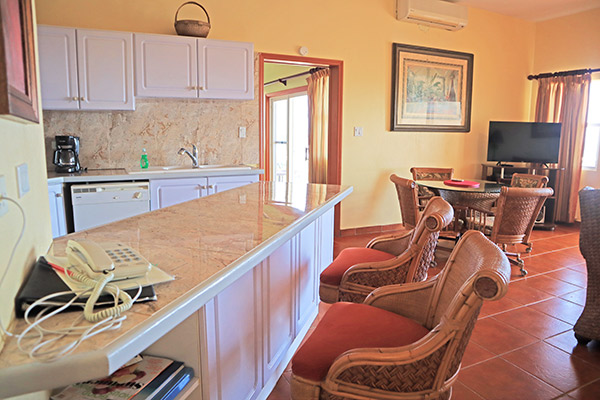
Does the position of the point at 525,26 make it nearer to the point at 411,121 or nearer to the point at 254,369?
the point at 411,121

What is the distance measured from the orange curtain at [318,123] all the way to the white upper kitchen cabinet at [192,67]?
5.36 feet

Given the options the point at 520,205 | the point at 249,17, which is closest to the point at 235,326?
the point at 520,205

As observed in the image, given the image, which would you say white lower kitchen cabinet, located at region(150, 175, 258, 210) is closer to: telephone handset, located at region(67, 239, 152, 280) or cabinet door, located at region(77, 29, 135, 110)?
cabinet door, located at region(77, 29, 135, 110)

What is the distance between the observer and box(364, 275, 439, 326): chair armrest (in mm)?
1571

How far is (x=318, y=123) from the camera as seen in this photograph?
5.98 m

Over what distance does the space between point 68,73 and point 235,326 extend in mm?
3301

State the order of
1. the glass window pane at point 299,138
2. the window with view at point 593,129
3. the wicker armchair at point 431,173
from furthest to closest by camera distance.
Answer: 1. the glass window pane at point 299,138
2. the window with view at point 593,129
3. the wicker armchair at point 431,173

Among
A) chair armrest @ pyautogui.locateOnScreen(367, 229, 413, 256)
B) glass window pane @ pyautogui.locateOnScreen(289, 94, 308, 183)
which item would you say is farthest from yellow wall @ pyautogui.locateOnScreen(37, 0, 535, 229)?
chair armrest @ pyautogui.locateOnScreen(367, 229, 413, 256)

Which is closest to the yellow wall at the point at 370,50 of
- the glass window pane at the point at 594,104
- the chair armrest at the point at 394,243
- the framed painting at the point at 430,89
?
the framed painting at the point at 430,89

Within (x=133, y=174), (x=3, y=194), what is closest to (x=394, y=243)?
(x=3, y=194)

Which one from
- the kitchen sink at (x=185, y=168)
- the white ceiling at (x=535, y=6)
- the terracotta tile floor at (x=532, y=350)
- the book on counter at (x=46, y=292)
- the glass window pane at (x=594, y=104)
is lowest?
the terracotta tile floor at (x=532, y=350)

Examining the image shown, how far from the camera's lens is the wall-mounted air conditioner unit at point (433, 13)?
5.25m

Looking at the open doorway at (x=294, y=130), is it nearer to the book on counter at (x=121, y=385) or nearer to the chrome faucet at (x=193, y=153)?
the chrome faucet at (x=193, y=153)

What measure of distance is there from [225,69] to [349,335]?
342 cm
